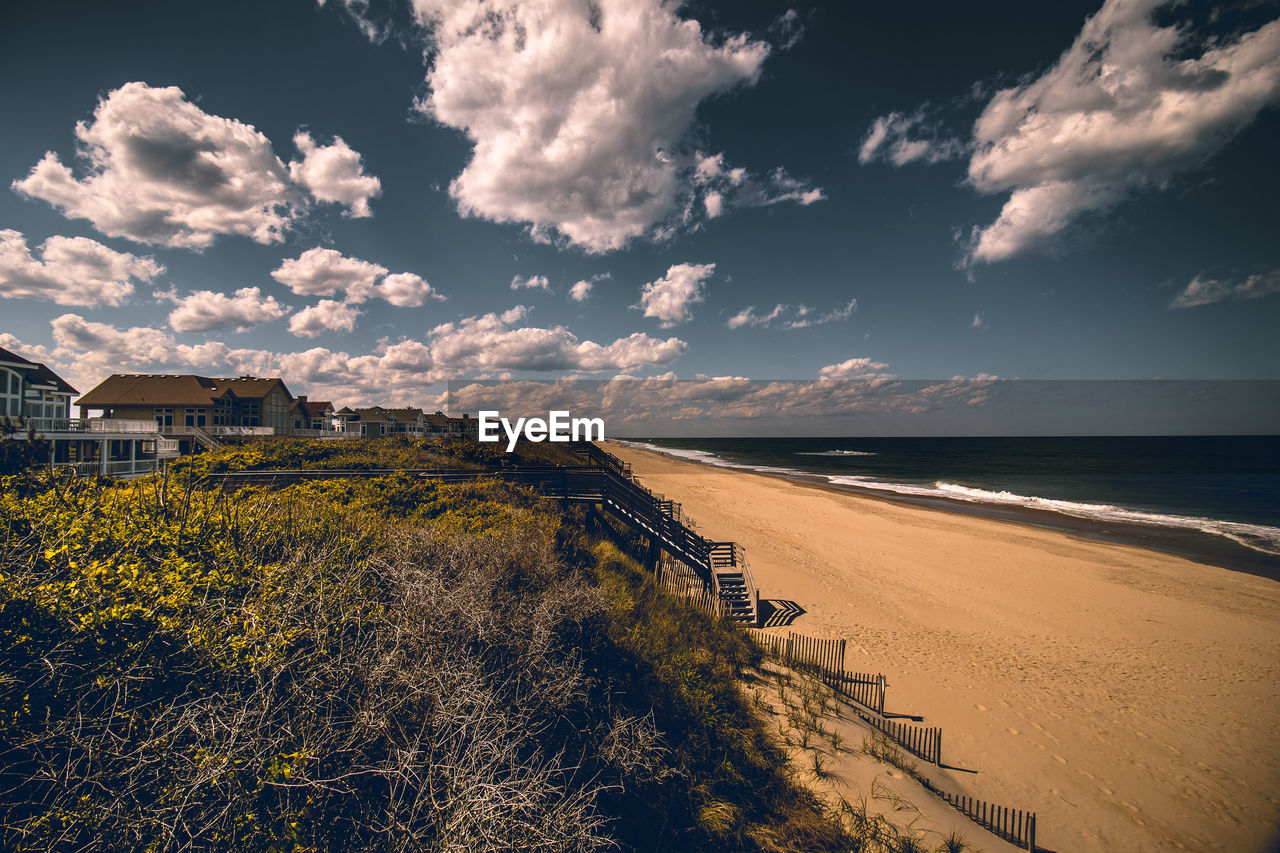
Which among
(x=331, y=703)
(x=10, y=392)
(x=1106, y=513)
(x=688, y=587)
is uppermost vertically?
(x=10, y=392)

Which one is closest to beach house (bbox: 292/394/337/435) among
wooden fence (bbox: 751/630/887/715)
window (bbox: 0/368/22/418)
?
window (bbox: 0/368/22/418)

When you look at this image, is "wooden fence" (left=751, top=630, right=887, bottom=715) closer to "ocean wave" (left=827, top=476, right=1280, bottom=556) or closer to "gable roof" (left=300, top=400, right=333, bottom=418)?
"ocean wave" (left=827, top=476, right=1280, bottom=556)

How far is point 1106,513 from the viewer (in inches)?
1577

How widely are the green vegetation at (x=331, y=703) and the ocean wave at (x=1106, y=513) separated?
4305cm

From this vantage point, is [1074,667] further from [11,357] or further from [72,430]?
[11,357]

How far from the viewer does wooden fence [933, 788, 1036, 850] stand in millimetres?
7350

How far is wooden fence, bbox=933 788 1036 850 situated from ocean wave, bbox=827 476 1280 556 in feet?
122

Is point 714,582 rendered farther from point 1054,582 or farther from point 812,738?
point 1054,582

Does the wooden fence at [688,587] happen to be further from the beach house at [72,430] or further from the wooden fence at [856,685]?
the beach house at [72,430]

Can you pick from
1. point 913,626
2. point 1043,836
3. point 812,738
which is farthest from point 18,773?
point 913,626

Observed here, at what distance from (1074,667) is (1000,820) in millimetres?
10261

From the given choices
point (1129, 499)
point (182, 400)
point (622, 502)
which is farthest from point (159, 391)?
point (1129, 499)

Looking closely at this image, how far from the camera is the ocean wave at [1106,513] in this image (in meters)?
31.7

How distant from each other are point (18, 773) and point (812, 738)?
10317 mm
